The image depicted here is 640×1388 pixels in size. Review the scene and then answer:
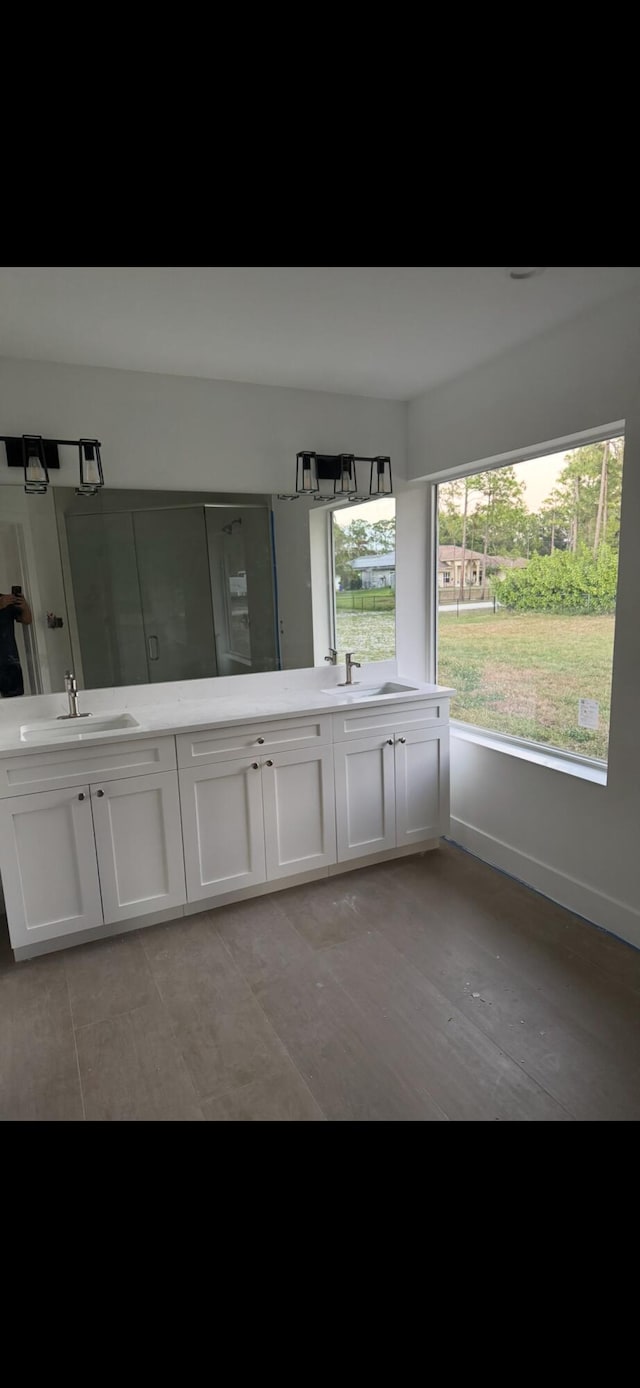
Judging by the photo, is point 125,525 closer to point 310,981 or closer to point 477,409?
point 477,409

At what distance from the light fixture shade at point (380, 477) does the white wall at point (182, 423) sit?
11 centimetres

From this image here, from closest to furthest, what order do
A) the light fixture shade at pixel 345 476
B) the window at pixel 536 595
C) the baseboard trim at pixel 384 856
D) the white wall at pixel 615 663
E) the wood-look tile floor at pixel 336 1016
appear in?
the wood-look tile floor at pixel 336 1016, the white wall at pixel 615 663, the window at pixel 536 595, the baseboard trim at pixel 384 856, the light fixture shade at pixel 345 476

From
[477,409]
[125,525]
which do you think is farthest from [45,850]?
[477,409]

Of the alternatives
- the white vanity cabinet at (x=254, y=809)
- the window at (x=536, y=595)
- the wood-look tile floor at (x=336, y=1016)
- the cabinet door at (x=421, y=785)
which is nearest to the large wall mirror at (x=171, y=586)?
the window at (x=536, y=595)

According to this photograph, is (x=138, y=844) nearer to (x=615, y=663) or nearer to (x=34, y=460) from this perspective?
(x=34, y=460)

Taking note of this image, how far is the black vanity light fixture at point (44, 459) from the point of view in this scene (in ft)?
7.81

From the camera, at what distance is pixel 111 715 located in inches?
104

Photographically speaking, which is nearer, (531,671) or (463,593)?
(531,671)

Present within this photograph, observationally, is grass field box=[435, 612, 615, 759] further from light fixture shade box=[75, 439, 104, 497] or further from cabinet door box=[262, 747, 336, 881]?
light fixture shade box=[75, 439, 104, 497]

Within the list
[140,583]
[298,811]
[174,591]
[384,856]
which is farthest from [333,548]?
[384,856]

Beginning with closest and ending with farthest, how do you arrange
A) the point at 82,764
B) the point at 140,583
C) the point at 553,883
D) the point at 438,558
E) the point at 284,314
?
the point at 284,314 → the point at 82,764 → the point at 553,883 → the point at 140,583 → the point at 438,558

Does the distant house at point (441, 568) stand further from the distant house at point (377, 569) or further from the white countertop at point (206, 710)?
the white countertop at point (206, 710)

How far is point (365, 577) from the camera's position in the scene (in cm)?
327

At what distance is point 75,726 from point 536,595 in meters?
2.10
